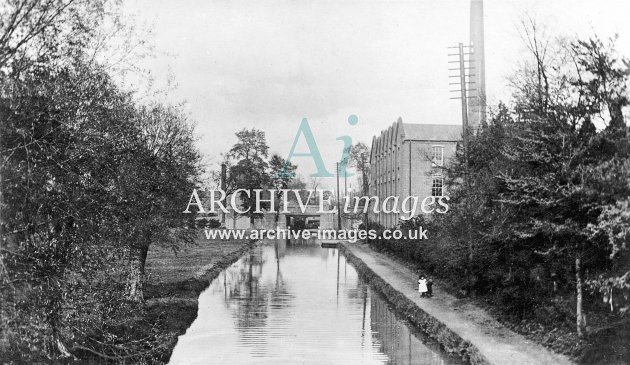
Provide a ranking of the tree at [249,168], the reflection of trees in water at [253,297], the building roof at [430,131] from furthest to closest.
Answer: the tree at [249,168]
the building roof at [430,131]
the reflection of trees in water at [253,297]

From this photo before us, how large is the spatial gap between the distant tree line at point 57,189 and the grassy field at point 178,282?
13.9ft

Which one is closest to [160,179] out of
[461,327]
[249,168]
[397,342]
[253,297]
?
[253,297]

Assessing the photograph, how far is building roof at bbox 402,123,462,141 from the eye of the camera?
4847cm

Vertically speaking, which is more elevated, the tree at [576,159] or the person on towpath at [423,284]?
the tree at [576,159]

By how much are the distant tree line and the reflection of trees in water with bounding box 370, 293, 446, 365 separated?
7691 millimetres

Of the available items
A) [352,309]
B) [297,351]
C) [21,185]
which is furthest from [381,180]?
[21,185]

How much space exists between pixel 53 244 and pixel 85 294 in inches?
46.4

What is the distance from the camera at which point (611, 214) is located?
35.7 ft

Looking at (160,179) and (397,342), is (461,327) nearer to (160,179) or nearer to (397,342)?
(397,342)

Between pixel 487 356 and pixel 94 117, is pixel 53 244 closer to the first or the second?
pixel 94 117

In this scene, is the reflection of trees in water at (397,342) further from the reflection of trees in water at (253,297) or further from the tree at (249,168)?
the tree at (249,168)

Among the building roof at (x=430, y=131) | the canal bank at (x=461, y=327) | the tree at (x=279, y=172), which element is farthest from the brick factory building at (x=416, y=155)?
the canal bank at (x=461, y=327)

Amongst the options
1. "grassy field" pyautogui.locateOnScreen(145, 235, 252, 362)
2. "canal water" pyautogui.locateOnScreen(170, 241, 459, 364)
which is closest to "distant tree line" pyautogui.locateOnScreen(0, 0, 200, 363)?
"grassy field" pyautogui.locateOnScreen(145, 235, 252, 362)

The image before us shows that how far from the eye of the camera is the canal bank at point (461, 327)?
13273mm
